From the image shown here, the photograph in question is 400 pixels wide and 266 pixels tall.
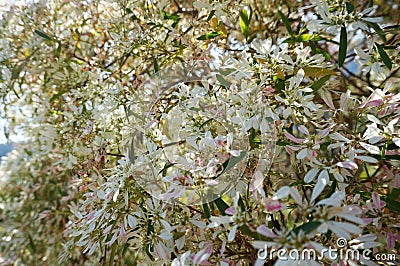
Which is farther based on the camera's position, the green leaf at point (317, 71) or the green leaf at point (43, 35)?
the green leaf at point (43, 35)

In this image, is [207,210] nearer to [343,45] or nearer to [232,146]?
[232,146]

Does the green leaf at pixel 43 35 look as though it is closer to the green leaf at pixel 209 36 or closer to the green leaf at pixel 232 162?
the green leaf at pixel 209 36

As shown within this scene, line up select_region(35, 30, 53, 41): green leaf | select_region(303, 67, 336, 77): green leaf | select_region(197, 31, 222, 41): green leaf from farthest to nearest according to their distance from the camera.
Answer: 1. select_region(35, 30, 53, 41): green leaf
2. select_region(197, 31, 222, 41): green leaf
3. select_region(303, 67, 336, 77): green leaf

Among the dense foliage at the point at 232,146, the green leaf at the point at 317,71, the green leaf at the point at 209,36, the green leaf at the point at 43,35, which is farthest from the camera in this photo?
the green leaf at the point at 43,35

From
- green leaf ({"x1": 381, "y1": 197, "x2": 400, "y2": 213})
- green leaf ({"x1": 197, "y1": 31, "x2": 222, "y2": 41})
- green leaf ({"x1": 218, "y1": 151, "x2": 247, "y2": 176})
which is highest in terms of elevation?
green leaf ({"x1": 197, "y1": 31, "x2": 222, "y2": 41})

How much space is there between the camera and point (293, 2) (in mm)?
1137

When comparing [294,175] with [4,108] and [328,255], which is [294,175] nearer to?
[328,255]

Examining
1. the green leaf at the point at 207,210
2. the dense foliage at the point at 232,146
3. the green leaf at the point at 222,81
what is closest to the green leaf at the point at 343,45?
the dense foliage at the point at 232,146

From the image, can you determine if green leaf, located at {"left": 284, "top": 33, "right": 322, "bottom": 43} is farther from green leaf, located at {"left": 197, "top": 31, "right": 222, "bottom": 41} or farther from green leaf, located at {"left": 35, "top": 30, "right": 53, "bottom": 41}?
green leaf, located at {"left": 35, "top": 30, "right": 53, "bottom": 41}

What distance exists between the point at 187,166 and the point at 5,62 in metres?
0.75

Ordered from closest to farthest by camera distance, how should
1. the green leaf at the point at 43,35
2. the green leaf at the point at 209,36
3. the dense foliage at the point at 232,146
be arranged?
the dense foliage at the point at 232,146, the green leaf at the point at 209,36, the green leaf at the point at 43,35

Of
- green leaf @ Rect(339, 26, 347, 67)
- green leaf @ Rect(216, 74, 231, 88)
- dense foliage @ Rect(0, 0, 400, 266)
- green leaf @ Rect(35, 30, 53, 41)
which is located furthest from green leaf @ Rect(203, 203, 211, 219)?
green leaf @ Rect(35, 30, 53, 41)

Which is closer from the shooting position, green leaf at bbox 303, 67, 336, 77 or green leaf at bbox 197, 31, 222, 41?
green leaf at bbox 303, 67, 336, 77

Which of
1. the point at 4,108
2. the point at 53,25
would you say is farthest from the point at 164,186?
the point at 4,108
